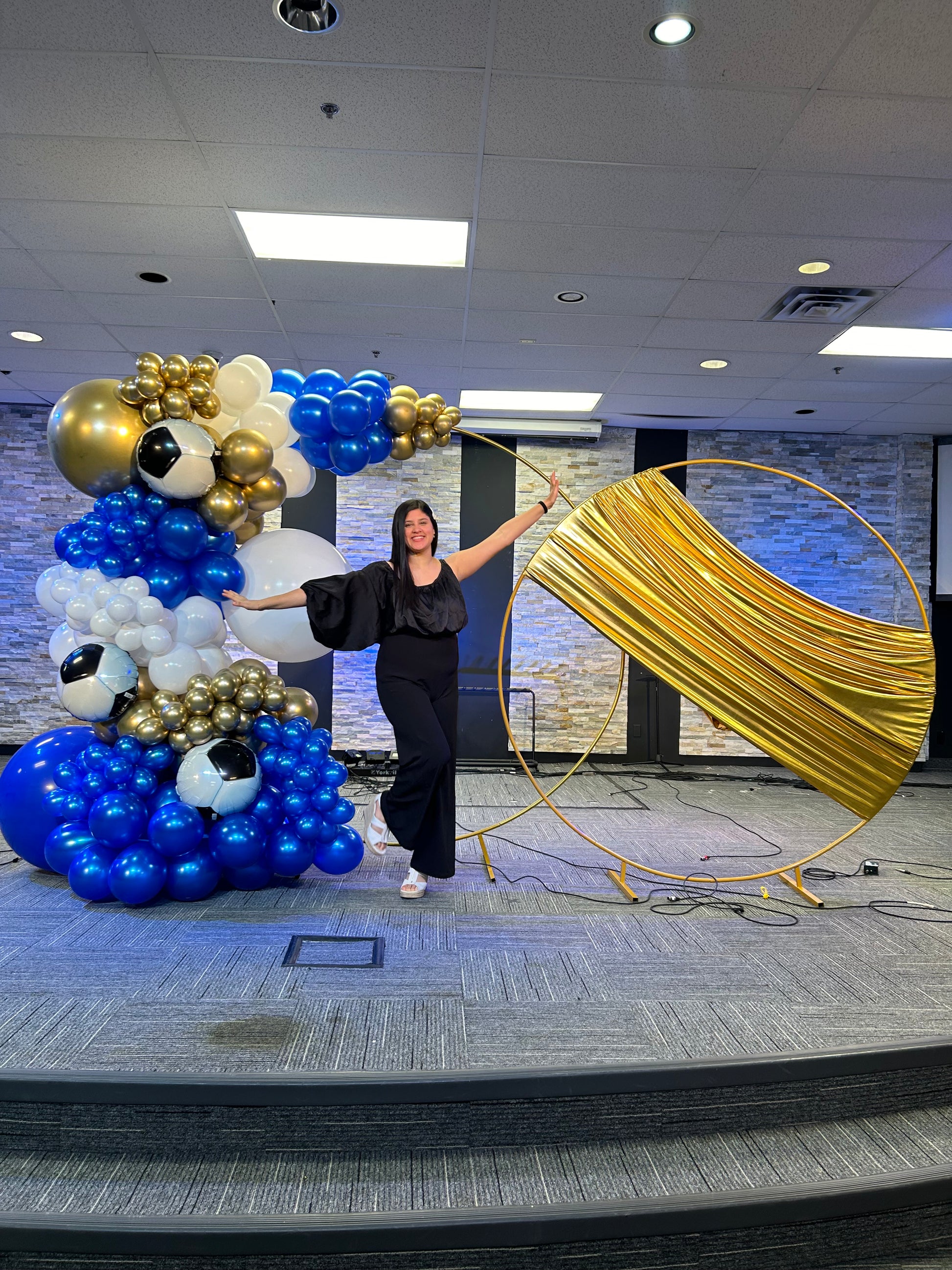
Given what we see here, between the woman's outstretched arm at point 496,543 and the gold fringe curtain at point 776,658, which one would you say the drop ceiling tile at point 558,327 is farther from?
the gold fringe curtain at point 776,658

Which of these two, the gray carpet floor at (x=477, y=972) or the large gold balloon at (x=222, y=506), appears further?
the large gold balloon at (x=222, y=506)

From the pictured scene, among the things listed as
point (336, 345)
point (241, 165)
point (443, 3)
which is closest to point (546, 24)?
point (443, 3)

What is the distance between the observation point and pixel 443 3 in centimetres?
242

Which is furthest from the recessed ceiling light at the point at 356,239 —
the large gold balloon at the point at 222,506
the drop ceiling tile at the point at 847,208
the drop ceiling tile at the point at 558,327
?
the large gold balloon at the point at 222,506

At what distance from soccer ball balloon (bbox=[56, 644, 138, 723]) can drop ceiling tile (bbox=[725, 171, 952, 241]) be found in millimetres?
3062

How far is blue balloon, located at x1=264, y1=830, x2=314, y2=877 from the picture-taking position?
328 centimetres

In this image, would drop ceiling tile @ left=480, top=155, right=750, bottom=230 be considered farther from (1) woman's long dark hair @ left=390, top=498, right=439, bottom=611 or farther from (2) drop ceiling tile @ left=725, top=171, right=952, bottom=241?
(1) woman's long dark hair @ left=390, top=498, right=439, bottom=611

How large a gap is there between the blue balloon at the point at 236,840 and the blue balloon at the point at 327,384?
1.64 meters

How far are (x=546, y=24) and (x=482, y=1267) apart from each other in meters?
3.18

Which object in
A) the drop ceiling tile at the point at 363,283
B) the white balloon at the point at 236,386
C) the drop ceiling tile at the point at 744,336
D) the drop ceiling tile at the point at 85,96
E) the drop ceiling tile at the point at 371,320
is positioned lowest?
the white balloon at the point at 236,386

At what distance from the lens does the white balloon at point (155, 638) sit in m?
3.16

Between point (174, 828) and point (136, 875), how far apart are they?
0.22 m

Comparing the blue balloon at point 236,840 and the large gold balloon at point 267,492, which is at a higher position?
the large gold balloon at point 267,492

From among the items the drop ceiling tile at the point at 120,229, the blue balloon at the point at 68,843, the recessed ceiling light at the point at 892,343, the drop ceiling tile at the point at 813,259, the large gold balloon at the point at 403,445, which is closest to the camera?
the blue balloon at the point at 68,843
